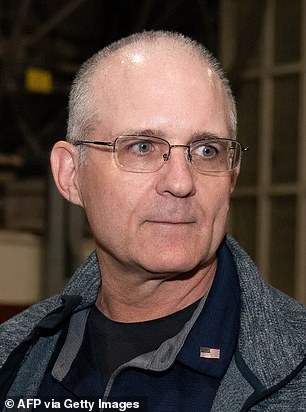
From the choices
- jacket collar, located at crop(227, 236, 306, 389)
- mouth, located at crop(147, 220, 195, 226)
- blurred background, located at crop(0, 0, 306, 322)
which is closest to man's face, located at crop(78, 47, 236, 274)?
mouth, located at crop(147, 220, 195, 226)

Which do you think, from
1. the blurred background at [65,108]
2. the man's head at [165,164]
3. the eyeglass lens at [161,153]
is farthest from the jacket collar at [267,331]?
the blurred background at [65,108]

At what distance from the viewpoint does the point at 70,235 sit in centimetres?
602

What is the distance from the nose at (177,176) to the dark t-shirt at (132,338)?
0.29 metres

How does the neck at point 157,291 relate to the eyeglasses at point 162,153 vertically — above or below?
below

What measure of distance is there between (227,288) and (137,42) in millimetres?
561

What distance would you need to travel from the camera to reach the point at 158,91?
→ 192 centimetres

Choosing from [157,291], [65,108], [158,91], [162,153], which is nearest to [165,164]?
[162,153]

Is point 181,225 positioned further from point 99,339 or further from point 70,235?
point 70,235

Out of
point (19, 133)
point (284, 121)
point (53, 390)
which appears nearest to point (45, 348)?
point (53, 390)

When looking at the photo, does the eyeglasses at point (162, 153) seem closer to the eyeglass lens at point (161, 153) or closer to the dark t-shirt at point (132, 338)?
the eyeglass lens at point (161, 153)

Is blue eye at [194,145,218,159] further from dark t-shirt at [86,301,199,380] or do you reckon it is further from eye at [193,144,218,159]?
dark t-shirt at [86,301,199,380]

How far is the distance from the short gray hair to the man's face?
0.04 m

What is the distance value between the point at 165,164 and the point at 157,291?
30 cm

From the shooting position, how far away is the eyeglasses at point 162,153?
74.7 inches
